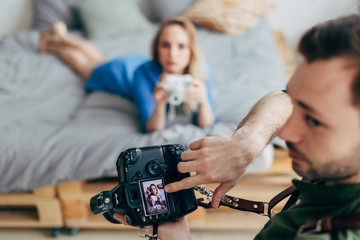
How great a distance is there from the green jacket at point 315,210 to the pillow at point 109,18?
6.38 feet

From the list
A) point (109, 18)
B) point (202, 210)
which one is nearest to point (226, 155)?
point (202, 210)

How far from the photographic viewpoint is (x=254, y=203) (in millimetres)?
669

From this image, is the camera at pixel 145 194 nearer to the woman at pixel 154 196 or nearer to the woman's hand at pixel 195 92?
the woman at pixel 154 196

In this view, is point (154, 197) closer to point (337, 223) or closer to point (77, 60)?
point (337, 223)

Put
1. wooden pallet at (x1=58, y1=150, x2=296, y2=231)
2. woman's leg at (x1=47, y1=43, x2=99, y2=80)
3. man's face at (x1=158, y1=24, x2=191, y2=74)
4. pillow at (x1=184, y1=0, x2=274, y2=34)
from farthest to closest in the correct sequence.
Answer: pillow at (x1=184, y1=0, x2=274, y2=34) < woman's leg at (x1=47, y1=43, x2=99, y2=80) < man's face at (x1=158, y1=24, x2=191, y2=74) < wooden pallet at (x1=58, y1=150, x2=296, y2=231)

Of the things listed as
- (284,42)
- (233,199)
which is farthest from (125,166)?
(284,42)

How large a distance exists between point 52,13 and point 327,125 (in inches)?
94.3

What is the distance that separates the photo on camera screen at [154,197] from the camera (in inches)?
23.2

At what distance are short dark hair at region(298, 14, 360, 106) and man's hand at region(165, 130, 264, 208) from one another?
0.74 ft

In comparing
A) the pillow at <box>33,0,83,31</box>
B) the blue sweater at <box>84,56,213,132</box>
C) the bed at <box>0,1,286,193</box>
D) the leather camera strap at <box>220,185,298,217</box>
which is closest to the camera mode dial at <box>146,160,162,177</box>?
the leather camera strap at <box>220,185,298,217</box>

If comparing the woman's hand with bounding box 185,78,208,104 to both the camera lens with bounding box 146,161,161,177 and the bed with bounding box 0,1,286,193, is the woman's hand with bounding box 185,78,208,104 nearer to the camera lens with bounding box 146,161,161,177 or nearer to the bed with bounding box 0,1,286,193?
the bed with bounding box 0,1,286,193

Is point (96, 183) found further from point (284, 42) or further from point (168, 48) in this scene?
point (284, 42)

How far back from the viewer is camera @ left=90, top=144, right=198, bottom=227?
0.58 metres

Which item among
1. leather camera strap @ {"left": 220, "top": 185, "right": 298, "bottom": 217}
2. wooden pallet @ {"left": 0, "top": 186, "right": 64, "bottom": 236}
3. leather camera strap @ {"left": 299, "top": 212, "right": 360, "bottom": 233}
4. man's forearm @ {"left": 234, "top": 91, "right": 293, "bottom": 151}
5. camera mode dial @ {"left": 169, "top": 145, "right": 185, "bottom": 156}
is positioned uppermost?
man's forearm @ {"left": 234, "top": 91, "right": 293, "bottom": 151}
